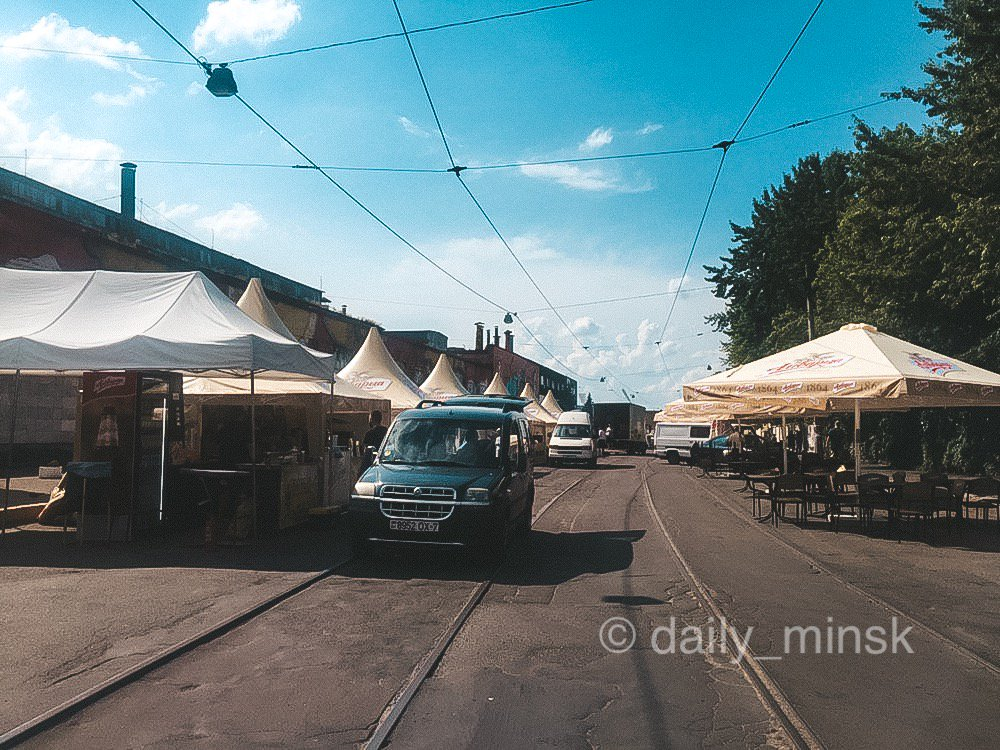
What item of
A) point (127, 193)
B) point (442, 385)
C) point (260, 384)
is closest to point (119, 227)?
point (127, 193)

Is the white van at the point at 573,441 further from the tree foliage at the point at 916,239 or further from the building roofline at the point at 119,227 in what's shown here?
the building roofline at the point at 119,227

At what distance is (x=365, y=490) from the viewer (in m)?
9.87

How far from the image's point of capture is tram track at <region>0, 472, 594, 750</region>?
4.47 metres

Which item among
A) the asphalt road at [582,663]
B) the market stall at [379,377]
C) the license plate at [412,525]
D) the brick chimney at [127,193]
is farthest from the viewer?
the brick chimney at [127,193]

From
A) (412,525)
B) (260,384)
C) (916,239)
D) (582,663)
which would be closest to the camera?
(582,663)

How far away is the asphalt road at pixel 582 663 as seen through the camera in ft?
15.0

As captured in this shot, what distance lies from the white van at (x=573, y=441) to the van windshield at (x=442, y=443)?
91.5ft

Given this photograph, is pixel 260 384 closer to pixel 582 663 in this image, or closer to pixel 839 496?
pixel 839 496

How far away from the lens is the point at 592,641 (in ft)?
21.3

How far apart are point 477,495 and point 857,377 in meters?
6.59

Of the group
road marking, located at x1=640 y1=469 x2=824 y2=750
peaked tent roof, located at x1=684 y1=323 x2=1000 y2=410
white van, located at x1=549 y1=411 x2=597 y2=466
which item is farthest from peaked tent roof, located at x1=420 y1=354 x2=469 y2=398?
road marking, located at x1=640 y1=469 x2=824 y2=750

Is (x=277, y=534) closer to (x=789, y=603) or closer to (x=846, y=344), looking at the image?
(x=789, y=603)

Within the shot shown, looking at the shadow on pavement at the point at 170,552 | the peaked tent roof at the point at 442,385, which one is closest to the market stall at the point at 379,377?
the peaked tent roof at the point at 442,385

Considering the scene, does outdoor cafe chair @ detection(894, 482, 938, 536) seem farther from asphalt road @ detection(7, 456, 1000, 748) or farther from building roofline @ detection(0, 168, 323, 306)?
building roofline @ detection(0, 168, 323, 306)
